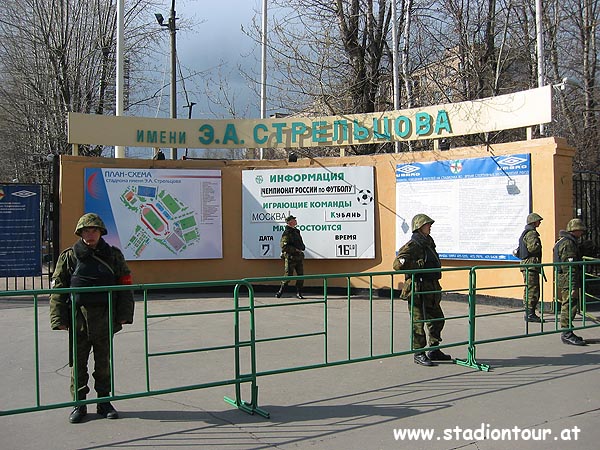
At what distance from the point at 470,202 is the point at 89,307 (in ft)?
29.8

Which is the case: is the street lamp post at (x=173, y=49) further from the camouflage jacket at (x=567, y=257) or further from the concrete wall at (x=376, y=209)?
the camouflage jacket at (x=567, y=257)

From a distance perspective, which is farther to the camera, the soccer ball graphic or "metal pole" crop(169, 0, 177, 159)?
"metal pole" crop(169, 0, 177, 159)

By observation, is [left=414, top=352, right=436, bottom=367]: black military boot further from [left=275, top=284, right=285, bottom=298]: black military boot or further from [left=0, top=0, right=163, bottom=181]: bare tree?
[left=0, top=0, right=163, bottom=181]: bare tree

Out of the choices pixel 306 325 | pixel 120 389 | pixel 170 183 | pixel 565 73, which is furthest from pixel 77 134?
pixel 565 73

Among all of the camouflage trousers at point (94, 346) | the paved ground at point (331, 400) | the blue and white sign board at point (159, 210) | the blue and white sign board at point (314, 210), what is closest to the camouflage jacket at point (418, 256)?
the paved ground at point (331, 400)

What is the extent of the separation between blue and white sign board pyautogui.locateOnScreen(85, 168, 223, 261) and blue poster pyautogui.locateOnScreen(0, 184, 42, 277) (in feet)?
4.15

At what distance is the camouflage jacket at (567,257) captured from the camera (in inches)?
355

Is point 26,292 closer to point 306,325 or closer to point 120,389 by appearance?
point 120,389

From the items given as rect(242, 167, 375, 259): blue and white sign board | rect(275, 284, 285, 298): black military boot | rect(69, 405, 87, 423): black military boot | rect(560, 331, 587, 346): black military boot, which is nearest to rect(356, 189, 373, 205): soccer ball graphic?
rect(242, 167, 375, 259): blue and white sign board

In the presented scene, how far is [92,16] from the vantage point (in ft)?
81.3

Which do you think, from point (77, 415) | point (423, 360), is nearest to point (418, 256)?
point (423, 360)

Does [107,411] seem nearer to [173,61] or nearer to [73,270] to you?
[73,270]

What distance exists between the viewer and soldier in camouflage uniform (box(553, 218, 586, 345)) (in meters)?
8.90

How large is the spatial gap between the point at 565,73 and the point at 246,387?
21.3 metres
